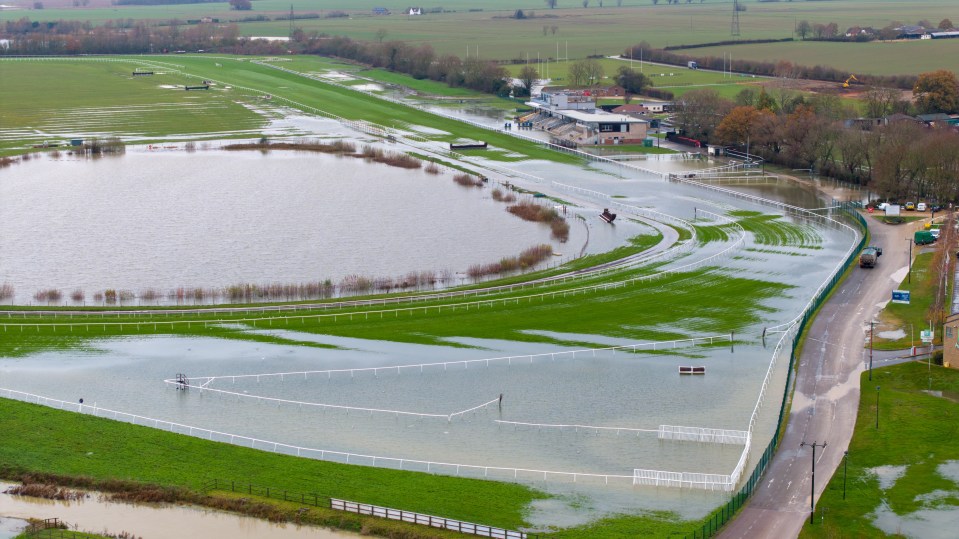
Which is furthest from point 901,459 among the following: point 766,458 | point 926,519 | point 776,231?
point 776,231

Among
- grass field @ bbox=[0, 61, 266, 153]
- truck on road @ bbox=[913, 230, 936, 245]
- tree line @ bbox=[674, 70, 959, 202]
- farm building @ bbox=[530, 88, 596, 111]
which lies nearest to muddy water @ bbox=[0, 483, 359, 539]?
truck on road @ bbox=[913, 230, 936, 245]

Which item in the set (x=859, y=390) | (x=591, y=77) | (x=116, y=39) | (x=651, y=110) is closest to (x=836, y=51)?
(x=591, y=77)

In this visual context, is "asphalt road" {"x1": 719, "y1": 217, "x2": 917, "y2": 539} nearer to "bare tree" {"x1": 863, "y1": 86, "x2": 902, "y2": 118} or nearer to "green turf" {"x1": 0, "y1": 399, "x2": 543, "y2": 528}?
"green turf" {"x1": 0, "y1": 399, "x2": 543, "y2": 528}

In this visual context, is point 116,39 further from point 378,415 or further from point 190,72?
point 378,415

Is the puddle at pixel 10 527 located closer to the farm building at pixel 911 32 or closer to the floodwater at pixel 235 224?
the floodwater at pixel 235 224

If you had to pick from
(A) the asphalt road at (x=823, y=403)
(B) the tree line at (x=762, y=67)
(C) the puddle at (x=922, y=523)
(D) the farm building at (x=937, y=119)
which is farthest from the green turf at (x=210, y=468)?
(B) the tree line at (x=762, y=67)
